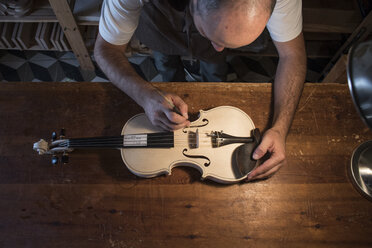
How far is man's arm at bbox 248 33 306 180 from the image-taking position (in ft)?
3.62

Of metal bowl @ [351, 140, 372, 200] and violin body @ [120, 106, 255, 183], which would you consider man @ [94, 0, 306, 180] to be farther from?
metal bowl @ [351, 140, 372, 200]

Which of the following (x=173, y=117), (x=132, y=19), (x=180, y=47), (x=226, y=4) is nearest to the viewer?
(x=226, y=4)

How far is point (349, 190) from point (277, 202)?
0.37 m

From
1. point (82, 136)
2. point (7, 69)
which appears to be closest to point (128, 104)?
point (82, 136)

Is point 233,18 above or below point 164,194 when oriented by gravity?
above

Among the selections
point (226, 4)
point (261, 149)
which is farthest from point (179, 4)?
Answer: point (261, 149)

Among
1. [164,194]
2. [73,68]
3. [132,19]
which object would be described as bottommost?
[164,194]

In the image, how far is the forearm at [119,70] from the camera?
47.4 inches

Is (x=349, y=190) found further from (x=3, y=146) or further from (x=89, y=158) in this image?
(x=3, y=146)

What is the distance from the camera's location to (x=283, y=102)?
124 centimetres

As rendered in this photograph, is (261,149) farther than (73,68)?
No

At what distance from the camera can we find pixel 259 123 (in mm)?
1272

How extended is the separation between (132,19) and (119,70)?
261mm

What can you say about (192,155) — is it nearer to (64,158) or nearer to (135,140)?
(135,140)
